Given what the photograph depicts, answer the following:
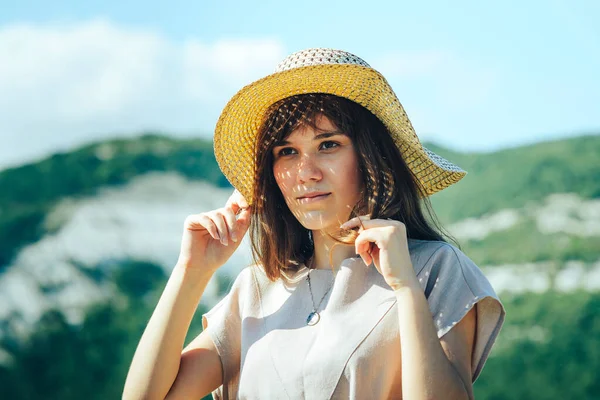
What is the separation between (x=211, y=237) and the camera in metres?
1.96

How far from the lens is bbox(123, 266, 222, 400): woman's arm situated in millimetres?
1833

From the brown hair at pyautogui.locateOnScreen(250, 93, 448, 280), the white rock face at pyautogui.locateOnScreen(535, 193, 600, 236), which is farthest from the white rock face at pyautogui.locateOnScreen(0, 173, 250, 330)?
the brown hair at pyautogui.locateOnScreen(250, 93, 448, 280)

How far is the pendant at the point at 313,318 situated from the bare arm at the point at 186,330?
0.28 meters

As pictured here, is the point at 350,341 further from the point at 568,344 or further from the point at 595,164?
the point at 595,164

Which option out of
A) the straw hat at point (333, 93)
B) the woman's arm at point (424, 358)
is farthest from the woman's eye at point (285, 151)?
the woman's arm at point (424, 358)

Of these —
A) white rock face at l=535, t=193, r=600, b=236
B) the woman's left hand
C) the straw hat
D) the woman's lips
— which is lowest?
white rock face at l=535, t=193, r=600, b=236

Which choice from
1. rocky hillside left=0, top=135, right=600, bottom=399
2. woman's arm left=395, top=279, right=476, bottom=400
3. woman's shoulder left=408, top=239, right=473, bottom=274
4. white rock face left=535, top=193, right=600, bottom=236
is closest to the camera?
woman's arm left=395, top=279, right=476, bottom=400

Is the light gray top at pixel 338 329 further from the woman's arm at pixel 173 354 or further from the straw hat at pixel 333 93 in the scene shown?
the straw hat at pixel 333 93

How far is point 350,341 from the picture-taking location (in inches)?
64.8

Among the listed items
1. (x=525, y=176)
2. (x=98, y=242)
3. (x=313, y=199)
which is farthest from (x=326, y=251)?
(x=525, y=176)

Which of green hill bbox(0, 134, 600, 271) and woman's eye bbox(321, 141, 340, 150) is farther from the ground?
woman's eye bbox(321, 141, 340, 150)

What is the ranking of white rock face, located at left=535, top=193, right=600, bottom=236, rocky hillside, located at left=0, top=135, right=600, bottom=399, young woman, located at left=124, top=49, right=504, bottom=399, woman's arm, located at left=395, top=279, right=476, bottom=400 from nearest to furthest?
woman's arm, located at left=395, top=279, right=476, bottom=400 → young woman, located at left=124, top=49, right=504, bottom=399 → rocky hillside, located at left=0, top=135, right=600, bottom=399 → white rock face, located at left=535, top=193, right=600, bottom=236

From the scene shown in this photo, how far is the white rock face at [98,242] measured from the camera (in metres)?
4.95

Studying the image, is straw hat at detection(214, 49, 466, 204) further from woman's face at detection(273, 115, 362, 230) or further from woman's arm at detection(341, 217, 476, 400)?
woman's arm at detection(341, 217, 476, 400)
